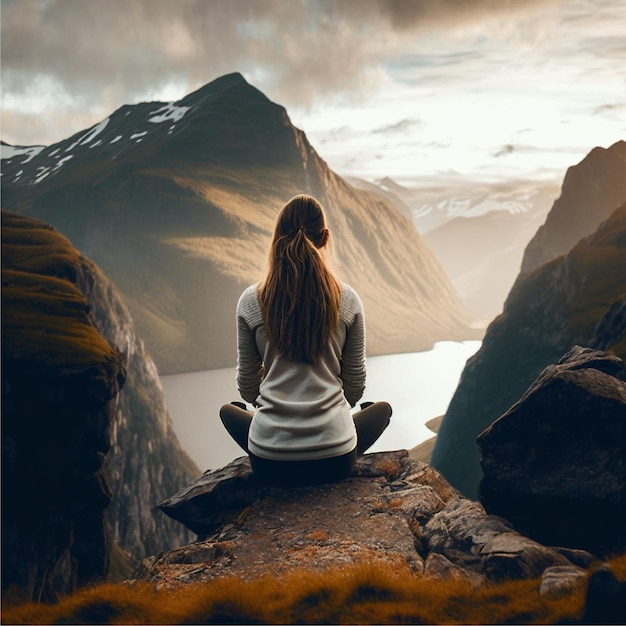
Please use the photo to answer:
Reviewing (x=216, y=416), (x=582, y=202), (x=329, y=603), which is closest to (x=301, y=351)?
(x=329, y=603)

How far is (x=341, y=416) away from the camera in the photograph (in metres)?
8.91

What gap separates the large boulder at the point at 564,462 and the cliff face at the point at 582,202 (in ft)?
600

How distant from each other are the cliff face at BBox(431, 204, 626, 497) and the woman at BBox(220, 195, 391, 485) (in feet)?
242

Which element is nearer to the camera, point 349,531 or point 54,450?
point 349,531

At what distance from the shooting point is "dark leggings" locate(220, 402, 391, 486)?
9.08 m

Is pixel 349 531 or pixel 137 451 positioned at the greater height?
pixel 349 531

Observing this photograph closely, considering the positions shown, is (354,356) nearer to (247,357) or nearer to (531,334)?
(247,357)

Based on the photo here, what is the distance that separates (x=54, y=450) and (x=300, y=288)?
50883 millimetres

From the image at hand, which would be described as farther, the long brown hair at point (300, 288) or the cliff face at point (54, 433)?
the cliff face at point (54, 433)

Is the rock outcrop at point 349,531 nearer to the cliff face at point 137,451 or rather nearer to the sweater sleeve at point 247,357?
the sweater sleeve at point 247,357

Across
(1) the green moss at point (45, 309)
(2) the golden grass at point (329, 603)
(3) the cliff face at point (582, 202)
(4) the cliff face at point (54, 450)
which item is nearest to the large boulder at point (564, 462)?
(2) the golden grass at point (329, 603)

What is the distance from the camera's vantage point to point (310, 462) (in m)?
8.98

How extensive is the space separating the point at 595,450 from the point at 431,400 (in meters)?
193

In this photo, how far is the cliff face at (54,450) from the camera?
5119 centimetres
